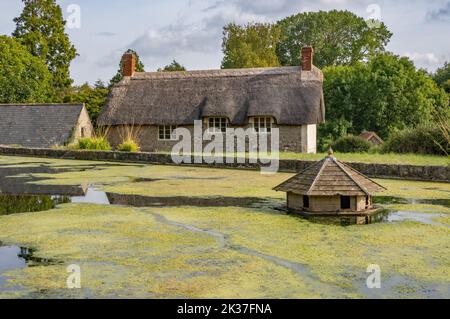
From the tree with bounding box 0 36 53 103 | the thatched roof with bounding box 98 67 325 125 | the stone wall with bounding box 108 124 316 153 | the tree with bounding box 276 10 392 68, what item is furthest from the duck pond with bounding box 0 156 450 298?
the tree with bounding box 276 10 392 68

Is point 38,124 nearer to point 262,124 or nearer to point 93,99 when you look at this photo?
point 93,99

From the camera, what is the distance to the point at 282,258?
8445 millimetres

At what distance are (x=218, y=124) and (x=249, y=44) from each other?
79.0 ft

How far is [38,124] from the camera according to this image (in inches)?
1379

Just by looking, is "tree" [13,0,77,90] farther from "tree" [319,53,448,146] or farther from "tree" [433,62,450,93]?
"tree" [433,62,450,93]

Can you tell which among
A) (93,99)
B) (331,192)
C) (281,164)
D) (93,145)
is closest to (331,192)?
(331,192)

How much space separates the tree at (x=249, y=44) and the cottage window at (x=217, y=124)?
21656mm

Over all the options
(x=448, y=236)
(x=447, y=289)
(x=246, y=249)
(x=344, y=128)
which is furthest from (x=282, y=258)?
(x=344, y=128)

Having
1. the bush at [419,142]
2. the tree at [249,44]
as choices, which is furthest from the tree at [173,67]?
the bush at [419,142]

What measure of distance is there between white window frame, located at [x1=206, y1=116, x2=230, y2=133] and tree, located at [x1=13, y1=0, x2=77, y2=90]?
2575 cm

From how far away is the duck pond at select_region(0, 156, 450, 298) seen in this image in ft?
23.1

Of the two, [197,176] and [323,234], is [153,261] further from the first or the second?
[197,176]

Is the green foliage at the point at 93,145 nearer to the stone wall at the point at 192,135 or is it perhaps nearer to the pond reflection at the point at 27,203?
the stone wall at the point at 192,135

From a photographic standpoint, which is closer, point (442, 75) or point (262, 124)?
point (262, 124)
